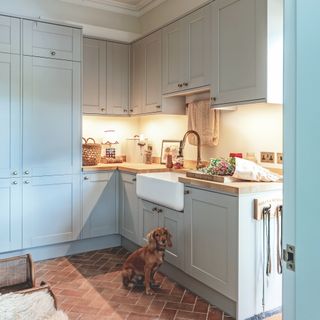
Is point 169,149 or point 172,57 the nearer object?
point 172,57

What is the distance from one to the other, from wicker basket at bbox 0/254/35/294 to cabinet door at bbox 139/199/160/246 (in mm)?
1167

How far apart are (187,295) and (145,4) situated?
3.29 m

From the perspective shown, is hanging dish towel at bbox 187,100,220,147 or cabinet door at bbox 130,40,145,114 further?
cabinet door at bbox 130,40,145,114

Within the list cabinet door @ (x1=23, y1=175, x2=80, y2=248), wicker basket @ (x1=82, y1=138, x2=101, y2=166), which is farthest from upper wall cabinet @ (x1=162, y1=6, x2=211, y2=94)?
cabinet door @ (x1=23, y1=175, x2=80, y2=248)

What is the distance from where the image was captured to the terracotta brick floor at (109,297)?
238 cm

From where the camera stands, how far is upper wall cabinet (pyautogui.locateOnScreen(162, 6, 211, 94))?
9.46 ft

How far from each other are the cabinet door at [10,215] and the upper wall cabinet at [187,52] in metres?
1.80

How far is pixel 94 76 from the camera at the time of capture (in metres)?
3.95

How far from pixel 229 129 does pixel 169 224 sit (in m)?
1.05

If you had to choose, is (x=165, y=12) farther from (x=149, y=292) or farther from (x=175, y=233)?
(x=149, y=292)

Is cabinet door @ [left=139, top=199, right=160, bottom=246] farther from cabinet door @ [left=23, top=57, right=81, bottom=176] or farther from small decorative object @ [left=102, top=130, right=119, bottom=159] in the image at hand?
small decorative object @ [left=102, top=130, right=119, bottom=159]

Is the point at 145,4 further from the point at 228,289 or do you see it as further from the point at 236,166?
the point at 228,289

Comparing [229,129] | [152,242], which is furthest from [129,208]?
[229,129]

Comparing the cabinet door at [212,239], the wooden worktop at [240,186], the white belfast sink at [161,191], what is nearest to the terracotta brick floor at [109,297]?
the cabinet door at [212,239]
